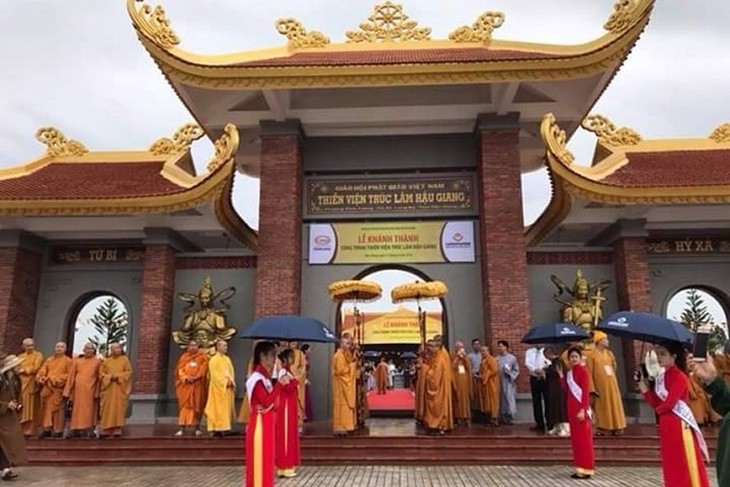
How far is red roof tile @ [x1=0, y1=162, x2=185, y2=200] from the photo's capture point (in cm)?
1066

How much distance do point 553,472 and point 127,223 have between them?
8.99 m

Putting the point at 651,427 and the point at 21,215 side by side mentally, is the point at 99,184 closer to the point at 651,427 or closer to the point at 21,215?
the point at 21,215

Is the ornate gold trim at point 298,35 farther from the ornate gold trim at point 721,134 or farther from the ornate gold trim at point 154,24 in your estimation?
the ornate gold trim at point 721,134

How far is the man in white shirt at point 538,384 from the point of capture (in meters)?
9.16

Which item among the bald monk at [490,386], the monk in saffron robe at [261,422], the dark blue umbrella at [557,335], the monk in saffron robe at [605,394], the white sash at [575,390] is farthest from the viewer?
the bald monk at [490,386]

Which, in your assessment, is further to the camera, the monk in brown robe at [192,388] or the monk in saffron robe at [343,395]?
the monk in brown robe at [192,388]

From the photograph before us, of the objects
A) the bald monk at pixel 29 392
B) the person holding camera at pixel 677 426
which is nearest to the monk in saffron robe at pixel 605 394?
the person holding camera at pixel 677 426

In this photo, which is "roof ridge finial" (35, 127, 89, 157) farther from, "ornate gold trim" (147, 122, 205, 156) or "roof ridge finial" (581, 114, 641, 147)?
"roof ridge finial" (581, 114, 641, 147)

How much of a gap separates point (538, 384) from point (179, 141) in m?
9.31

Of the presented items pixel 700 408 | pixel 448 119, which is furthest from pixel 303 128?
pixel 700 408

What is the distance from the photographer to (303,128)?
11.9 m

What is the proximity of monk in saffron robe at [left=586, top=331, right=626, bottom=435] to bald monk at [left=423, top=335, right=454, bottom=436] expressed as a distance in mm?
2202

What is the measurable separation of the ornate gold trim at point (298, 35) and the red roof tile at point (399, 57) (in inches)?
8.9

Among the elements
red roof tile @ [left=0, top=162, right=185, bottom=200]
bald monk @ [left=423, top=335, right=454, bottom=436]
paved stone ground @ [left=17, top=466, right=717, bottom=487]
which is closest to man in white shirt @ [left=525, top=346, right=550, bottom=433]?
bald monk @ [left=423, top=335, right=454, bottom=436]
